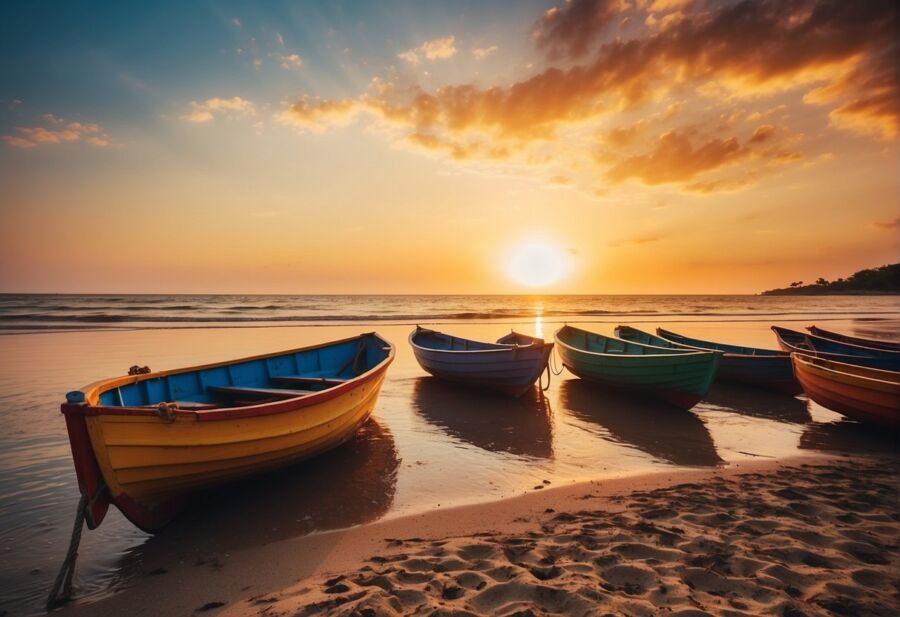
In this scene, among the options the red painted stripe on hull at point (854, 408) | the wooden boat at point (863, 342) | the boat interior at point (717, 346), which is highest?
the wooden boat at point (863, 342)

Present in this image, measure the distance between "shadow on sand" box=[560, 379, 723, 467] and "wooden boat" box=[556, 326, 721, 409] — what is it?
35cm

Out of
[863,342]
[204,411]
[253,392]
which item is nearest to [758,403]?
[863,342]

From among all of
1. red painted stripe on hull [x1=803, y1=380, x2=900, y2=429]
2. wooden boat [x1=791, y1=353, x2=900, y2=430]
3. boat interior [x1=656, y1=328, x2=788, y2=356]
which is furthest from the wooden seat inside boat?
boat interior [x1=656, y1=328, x2=788, y2=356]

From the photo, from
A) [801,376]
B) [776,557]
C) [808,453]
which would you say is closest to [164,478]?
[776,557]

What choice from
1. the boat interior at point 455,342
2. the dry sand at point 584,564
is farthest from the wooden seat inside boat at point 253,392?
the boat interior at point 455,342

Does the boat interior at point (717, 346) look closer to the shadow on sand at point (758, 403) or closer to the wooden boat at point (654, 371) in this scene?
the shadow on sand at point (758, 403)

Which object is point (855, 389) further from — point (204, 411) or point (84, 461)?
point (84, 461)

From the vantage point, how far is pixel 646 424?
8.48 metres

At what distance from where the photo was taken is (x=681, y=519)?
14.5 feet

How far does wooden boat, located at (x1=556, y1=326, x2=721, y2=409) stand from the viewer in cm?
870

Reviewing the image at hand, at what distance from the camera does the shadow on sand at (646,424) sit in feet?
22.7

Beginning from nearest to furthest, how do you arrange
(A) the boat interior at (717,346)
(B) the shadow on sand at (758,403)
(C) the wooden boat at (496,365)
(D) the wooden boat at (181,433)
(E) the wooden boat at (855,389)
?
(D) the wooden boat at (181,433)
(E) the wooden boat at (855,389)
(B) the shadow on sand at (758,403)
(C) the wooden boat at (496,365)
(A) the boat interior at (717,346)

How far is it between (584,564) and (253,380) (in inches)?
266

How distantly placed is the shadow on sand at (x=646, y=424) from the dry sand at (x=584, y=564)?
1.70m
